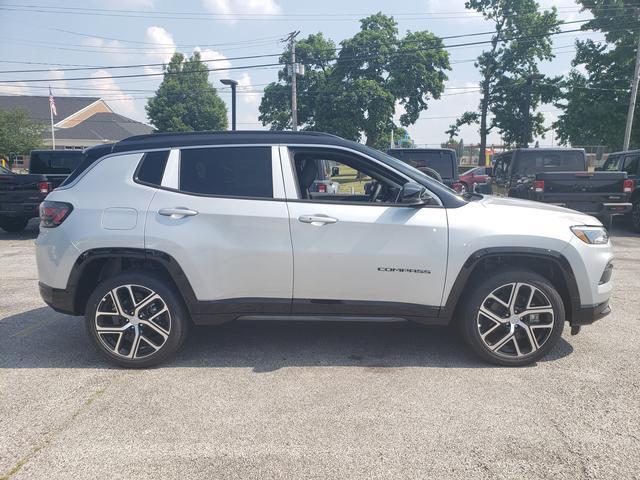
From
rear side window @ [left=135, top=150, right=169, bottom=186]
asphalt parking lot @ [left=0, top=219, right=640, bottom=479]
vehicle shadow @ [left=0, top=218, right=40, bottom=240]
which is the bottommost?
vehicle shadow @ [left=0, top=218, right=40, bottom=240]

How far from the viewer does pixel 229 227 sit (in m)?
3.88

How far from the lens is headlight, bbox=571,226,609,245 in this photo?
13.0 ft

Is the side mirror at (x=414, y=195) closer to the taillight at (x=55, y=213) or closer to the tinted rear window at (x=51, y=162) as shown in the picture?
the taillight at (x=55, y=213)

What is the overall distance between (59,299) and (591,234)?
441 cm

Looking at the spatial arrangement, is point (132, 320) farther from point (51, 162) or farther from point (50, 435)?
point (51, 162)

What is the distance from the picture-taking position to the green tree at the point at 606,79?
27922 mm

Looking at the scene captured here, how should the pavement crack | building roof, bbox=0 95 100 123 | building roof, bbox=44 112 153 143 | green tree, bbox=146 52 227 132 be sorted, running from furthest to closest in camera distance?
building roof, bbox=0 95 100 123
building roof, bbox=44 112 153 143
green tree, bbox=146 52 227 132
the pavement crack

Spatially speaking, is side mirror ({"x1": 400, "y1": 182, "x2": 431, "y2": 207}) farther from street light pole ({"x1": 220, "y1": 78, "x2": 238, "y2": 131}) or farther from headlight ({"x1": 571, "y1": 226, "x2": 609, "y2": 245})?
street light pole ({"x1": 220, "y1": 78, "x2": 238, "y2": 131})

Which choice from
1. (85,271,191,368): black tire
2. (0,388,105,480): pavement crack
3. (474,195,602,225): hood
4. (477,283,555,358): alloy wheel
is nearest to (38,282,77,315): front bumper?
(85,271,191,368): black tire

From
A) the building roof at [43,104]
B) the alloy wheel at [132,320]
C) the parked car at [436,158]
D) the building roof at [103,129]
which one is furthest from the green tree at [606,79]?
the building roof at [43,104]

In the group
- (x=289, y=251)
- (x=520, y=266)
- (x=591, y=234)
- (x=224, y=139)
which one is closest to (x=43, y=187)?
(x=224, y=139)

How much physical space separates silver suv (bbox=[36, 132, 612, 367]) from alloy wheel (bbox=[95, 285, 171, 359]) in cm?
1

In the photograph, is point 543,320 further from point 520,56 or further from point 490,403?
point 520,56

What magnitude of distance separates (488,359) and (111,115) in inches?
3513
